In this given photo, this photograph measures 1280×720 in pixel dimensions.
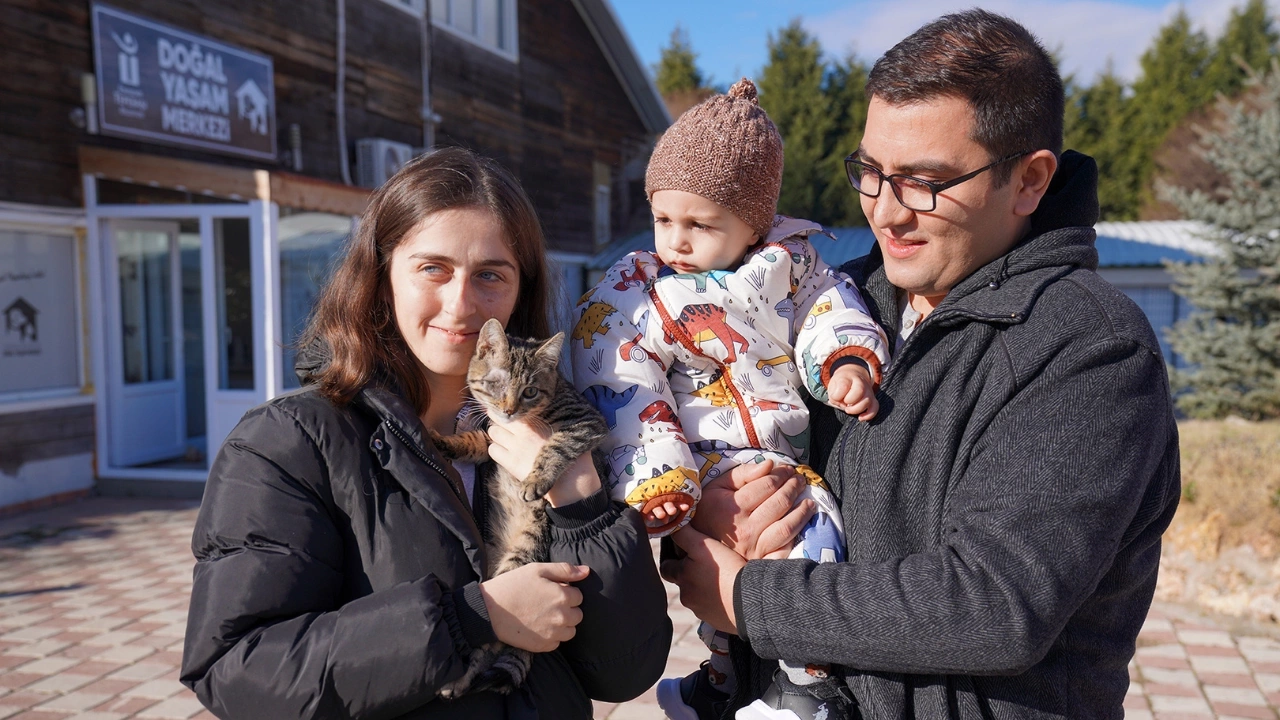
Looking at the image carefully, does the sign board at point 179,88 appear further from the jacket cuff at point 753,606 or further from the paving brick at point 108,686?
the jacket cuff at point 753,606

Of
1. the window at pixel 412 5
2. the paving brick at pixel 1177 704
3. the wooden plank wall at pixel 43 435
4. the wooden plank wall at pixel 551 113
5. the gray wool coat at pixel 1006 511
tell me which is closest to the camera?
the gray wool coat at pixel 1006 511

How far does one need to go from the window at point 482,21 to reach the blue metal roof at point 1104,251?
5.01 metres

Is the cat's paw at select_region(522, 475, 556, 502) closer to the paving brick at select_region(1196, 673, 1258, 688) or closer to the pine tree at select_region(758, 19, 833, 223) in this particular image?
the paving brick at select_region(1196, 673, 1258, 688)

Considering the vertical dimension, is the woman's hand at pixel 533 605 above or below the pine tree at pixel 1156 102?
below

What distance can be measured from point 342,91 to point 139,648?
9190 millimetres

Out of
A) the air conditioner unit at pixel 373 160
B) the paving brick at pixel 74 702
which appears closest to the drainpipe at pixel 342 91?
the air conditioner unit at pixel 373 160

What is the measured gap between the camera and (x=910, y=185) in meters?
2.10

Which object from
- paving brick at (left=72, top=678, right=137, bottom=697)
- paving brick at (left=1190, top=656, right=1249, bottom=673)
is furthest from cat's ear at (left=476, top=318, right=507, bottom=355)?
paving brick at (left=1190, top=656, right=1249, bottom=673)

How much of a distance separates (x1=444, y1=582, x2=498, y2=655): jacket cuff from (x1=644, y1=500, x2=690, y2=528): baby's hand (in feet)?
1.70

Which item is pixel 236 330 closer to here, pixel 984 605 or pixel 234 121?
pixel 234 121

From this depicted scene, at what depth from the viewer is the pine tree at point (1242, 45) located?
31.8m

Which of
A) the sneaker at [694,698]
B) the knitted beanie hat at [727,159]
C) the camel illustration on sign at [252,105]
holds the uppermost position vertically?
the camel illustration on sign at [252,105]

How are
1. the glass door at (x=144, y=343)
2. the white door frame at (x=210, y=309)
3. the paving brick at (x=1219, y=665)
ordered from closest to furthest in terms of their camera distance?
1. the paving brick at (x=1219, y=665)
2. the white door frame at (x=210, y=309)
3. the glass door at (x=144, y=343)

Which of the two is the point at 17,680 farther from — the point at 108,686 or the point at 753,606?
the point at 753,606
